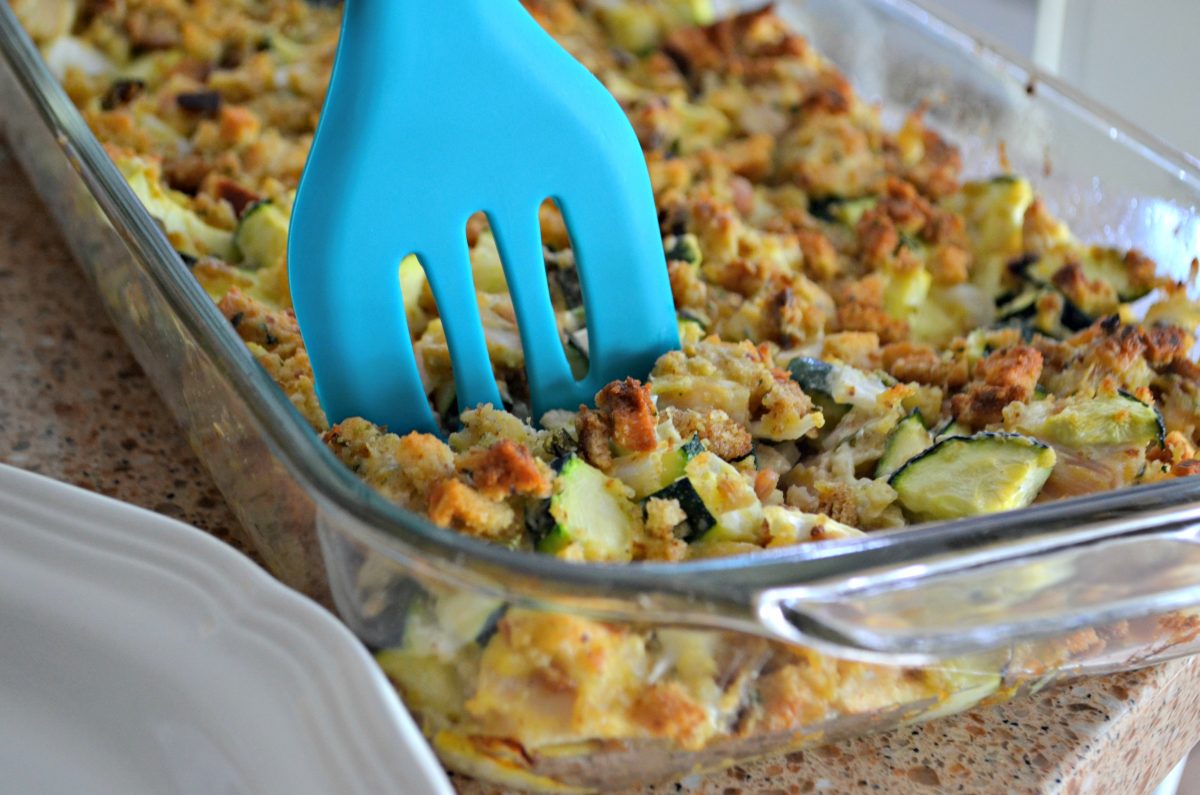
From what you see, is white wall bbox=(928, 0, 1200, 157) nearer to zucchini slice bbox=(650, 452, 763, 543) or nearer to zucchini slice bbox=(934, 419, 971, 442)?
zucchini slice bbox=(934, 419, 971, 442)

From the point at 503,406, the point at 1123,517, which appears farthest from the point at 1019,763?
the point at 503,406

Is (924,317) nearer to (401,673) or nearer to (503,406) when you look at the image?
(503,406)

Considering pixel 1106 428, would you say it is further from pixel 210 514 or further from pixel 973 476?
pixel 210 514

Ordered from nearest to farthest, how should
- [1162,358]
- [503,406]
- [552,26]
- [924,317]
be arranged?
[503,406]
[1162,358]
[924,317]
[552,26]

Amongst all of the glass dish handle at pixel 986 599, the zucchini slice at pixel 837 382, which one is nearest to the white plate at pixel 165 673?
the glass dish handle at pixel 986 599

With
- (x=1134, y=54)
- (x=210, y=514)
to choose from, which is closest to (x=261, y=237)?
(x=210, y=514)
